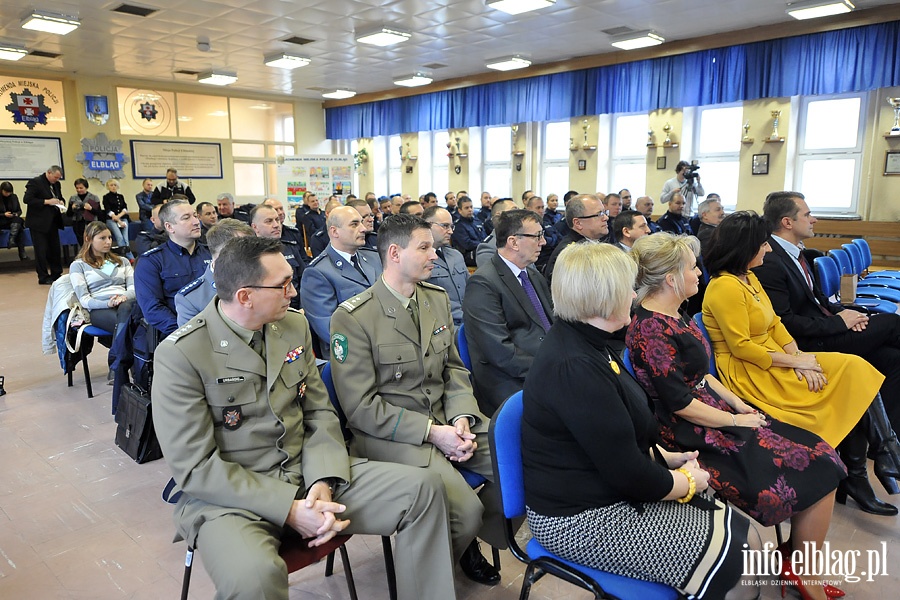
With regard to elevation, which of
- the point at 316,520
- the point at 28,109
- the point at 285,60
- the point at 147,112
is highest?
the point at 285,60

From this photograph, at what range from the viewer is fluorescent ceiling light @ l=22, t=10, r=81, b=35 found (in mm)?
6941

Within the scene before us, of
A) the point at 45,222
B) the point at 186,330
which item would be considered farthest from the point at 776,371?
the point at 45,222

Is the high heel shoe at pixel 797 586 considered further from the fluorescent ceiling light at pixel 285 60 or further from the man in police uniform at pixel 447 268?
the fluorescent ceiling light at pixel 285 60

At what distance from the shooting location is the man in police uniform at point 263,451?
1.57m

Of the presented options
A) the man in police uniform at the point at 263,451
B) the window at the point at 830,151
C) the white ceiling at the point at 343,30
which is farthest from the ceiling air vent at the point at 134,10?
the window at the point at 830,151

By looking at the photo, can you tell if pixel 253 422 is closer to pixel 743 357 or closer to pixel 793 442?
pixel 793 442

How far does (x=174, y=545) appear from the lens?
2311 mm

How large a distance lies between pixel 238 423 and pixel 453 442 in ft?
2.22

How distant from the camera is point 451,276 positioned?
3.75 meters

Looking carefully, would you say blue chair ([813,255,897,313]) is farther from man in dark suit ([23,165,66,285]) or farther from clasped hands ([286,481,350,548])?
man in dark suit ([23,165,66,285])

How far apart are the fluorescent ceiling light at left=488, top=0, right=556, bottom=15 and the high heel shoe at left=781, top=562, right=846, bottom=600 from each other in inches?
246

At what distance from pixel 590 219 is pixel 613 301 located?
225cm

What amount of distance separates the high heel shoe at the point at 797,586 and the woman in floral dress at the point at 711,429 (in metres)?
0.06

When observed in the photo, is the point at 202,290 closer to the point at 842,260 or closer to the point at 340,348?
the point at 340,348
